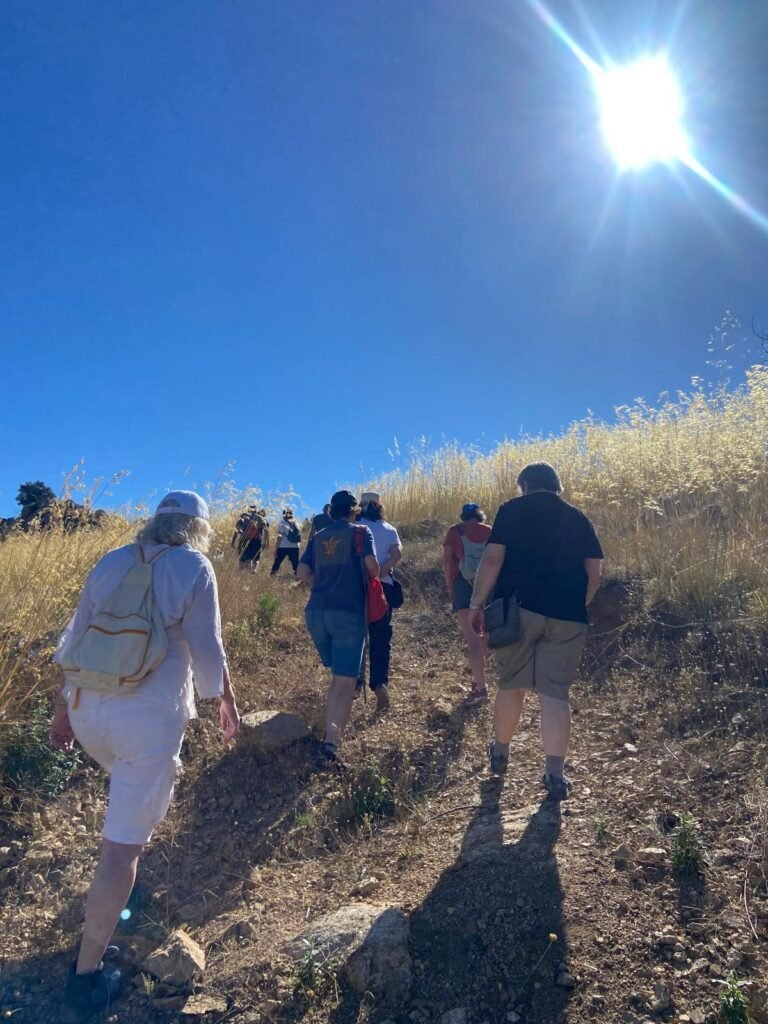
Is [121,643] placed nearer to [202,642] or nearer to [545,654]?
[202,642]

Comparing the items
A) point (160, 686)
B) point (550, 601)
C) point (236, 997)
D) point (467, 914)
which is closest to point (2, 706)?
point (160, 686)

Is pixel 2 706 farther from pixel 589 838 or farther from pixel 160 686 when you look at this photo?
pixel 589 838

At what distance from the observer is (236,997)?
92.1 inches

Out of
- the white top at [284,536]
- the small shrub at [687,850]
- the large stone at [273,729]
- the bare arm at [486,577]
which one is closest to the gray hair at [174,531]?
the bare arm at [486,577]

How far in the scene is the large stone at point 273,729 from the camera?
4148 millimetres

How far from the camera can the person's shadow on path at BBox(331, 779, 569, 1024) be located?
2133mm

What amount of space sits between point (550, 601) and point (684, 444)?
524 cm

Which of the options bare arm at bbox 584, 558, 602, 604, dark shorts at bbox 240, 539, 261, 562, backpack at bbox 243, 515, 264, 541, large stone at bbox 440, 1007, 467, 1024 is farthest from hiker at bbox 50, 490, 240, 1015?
dark shorts at bbox 240, 539, 261, 562

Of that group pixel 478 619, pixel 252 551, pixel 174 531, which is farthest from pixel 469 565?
pixel 252 551

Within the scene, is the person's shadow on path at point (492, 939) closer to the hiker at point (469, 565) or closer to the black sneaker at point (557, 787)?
the black sneaker at point (557, 787)

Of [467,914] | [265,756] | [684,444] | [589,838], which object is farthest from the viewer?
[684,444]

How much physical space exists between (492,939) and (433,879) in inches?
19.3

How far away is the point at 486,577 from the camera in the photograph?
3508mm

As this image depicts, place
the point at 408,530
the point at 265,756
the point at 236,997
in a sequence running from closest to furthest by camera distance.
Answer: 1. the point at 236,997
2. the point at 265,756
3. the point at 408,530
